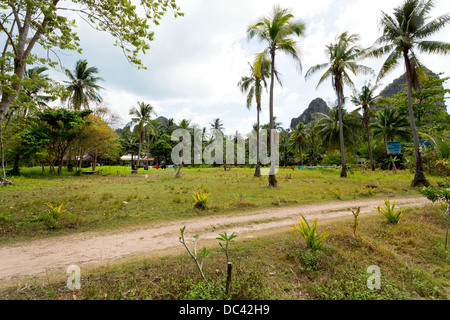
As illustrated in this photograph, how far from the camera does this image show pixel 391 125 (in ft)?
93.1

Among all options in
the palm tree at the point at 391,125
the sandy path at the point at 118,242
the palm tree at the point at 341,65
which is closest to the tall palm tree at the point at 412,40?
the palm tree at the point at 341,65

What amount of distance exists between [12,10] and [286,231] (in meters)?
8.93

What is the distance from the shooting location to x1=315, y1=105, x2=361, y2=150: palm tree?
28.2 meters

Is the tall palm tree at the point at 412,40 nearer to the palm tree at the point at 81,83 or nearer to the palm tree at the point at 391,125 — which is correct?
the palm tree at the point at 391,125

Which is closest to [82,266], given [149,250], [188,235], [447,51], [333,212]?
[149,250]

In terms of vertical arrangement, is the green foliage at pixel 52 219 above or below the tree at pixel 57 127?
below

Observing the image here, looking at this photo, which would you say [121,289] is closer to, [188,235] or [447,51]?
[188,235]

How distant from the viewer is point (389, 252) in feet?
12.4

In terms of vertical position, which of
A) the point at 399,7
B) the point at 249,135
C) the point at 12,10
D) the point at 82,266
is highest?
the point at 399,7

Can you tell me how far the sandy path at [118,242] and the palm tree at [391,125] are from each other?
29.9m

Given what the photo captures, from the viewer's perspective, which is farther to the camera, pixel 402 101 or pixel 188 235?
pixel 402 101

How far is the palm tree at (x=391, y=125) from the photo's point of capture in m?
27.8

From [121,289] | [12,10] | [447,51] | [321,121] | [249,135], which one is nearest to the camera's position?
[121,289]

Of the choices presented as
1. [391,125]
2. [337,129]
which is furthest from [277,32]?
[391,125]
